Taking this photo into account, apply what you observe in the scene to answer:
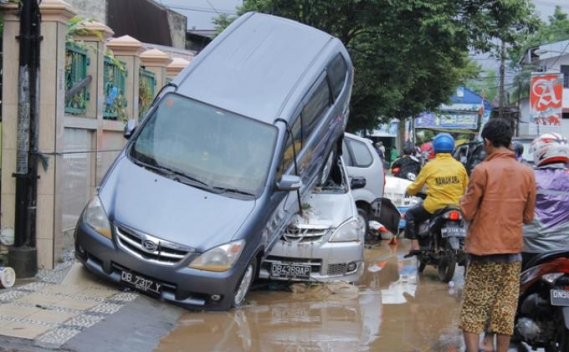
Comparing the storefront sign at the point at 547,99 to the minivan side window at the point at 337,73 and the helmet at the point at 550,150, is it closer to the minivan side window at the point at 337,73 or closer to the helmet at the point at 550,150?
the minivan side window at the point at 337,73

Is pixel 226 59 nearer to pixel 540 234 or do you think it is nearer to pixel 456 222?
pixel 456 222

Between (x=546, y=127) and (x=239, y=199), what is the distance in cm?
1863

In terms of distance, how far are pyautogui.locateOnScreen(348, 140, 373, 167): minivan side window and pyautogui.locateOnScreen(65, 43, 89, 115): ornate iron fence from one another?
5074 millimetres

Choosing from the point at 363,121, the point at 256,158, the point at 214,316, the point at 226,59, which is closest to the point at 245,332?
the point at 214,316

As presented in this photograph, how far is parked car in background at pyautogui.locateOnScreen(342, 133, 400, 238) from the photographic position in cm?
1244

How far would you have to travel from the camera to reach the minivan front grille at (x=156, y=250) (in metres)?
6.57

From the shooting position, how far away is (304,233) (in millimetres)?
8234

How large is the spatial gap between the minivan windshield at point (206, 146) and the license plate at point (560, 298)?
2993mm

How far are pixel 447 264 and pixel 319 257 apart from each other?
1870 mm

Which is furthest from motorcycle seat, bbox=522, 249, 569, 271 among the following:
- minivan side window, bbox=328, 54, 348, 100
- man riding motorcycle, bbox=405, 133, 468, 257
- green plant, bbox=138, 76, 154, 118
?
green plant, bbox=138, 76, 154, 118

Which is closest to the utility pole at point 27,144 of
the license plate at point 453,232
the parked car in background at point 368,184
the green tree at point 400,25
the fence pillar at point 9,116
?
the fence pillar at point 9,116

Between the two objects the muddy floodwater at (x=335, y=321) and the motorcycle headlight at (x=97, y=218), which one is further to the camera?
the motorcycle headlight at (x=97, y=218)

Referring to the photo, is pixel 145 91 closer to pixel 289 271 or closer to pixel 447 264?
pixel 289 271

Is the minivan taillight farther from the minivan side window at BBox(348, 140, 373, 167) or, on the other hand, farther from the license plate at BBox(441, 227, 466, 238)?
the minivan side window at BBox(348, 140, 373, 167)
